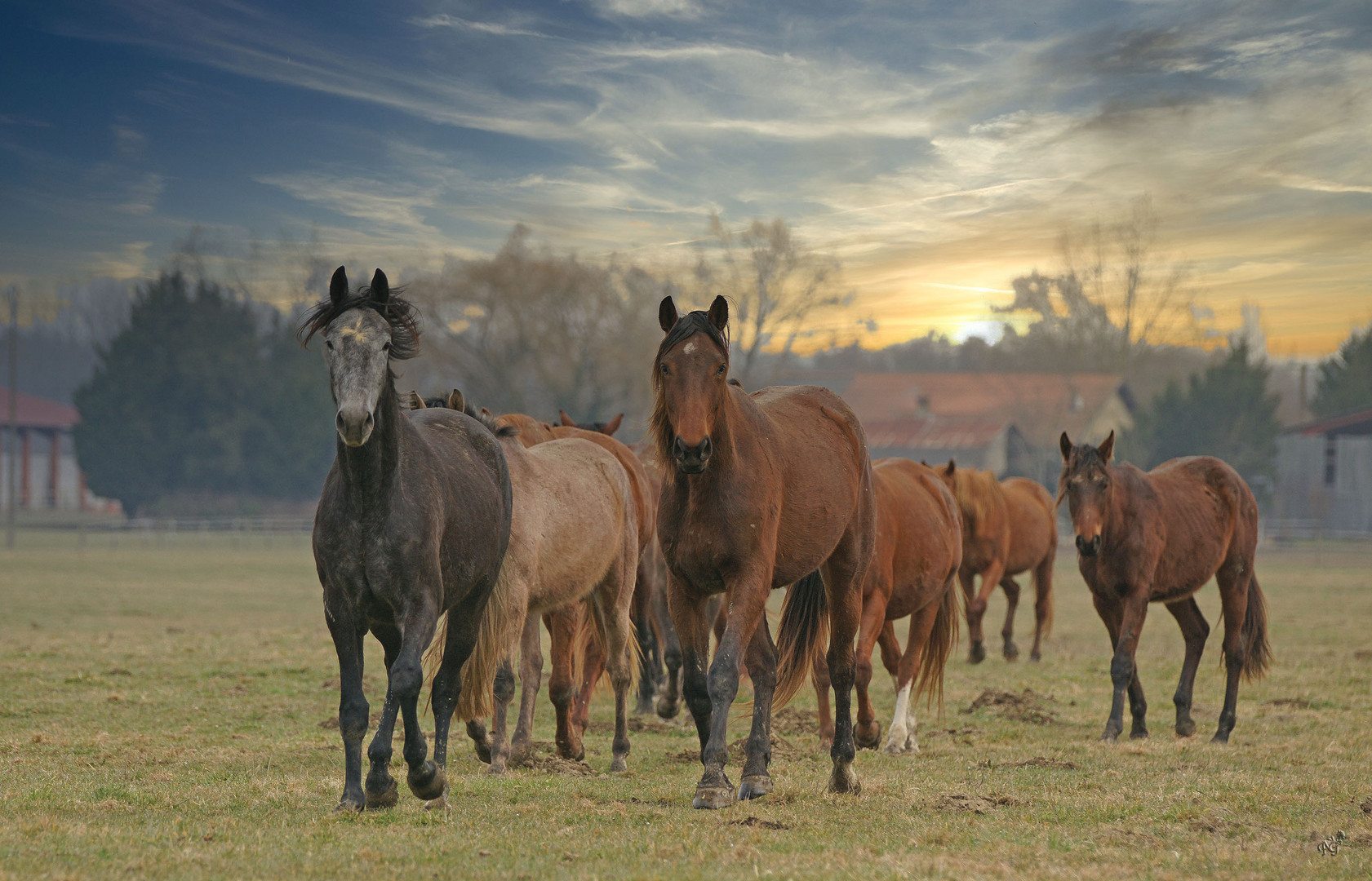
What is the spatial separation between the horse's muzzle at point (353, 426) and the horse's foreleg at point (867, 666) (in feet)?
14.2

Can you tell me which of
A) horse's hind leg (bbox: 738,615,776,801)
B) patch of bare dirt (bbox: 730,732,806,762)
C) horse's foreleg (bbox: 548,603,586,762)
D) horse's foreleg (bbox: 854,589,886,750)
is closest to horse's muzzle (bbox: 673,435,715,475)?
horse's hind leg (bbox: 738,615,776,801)

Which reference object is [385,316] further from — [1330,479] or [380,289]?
[1330,479]

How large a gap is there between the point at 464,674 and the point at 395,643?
0.76 m

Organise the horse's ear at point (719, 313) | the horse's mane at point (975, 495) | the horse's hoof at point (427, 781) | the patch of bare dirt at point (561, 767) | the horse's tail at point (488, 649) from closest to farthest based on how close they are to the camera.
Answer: the horse's hoof at point (427, 781) < the horse's ear at point (719, 313) < the horse's tail at point (488, 649) < the patch of bare dirt at point (561, 767) < the horse's mane at point (975, 495)

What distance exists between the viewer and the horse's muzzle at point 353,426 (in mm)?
4715

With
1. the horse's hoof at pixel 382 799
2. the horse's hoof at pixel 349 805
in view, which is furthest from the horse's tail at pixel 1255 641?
the horse's hoof at pixel 349 805

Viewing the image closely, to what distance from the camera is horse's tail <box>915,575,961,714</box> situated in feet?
30.0

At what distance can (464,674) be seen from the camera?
626cm

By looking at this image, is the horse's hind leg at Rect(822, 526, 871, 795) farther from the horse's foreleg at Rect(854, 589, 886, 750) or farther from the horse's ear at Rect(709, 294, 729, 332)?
the horse's foreleg at Rect(854, 589, 886, 750)

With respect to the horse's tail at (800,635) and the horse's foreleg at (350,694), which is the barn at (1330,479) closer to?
the horse's tail at (800,635)

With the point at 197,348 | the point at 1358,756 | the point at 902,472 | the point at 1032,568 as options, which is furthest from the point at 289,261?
the point at 1358,756

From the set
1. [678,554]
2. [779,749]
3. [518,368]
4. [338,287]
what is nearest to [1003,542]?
[779,749]

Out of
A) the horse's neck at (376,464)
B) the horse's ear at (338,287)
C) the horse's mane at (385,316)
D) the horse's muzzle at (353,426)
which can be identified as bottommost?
the horse's neck at (376,464)

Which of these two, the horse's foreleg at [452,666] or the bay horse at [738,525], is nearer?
the bay horse at [738,525]
